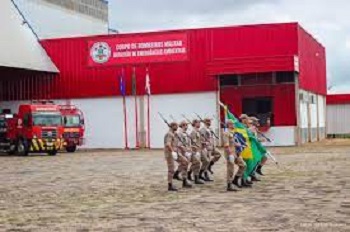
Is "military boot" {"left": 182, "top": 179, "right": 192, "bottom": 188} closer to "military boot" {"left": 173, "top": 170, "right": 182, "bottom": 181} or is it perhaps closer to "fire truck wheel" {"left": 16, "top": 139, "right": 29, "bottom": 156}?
"military boot" {"left": 173, "top": 170, "right": 182, "bottom": 181}

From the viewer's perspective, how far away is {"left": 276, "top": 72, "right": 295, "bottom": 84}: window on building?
42.2m

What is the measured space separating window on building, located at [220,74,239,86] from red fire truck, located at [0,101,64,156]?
9661 mm

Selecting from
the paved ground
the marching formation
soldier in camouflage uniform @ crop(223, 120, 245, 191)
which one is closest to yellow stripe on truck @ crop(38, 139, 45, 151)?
the paved ground

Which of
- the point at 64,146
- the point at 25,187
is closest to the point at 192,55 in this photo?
the point at 64,146

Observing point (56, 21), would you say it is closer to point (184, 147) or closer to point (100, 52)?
point (100, 52)

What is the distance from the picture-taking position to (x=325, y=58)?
60.8m

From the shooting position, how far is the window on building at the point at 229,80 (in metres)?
43.1

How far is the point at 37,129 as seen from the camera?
3841 centimetres

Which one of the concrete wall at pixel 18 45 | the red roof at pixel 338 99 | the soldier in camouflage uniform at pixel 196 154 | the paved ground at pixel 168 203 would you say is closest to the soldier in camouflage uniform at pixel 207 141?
the soldier in camouflage uniform at pixel 196 154

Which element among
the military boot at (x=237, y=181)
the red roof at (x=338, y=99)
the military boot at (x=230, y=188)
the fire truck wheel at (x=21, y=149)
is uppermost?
the red roof at (x=338, y=99)

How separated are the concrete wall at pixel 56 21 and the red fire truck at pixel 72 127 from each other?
8.87 meters

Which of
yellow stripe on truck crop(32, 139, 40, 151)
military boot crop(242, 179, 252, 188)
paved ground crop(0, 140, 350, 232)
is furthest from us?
yellow stripe on truck crop(32, 139, 40, 151)

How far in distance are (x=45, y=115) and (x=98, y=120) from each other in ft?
23.8

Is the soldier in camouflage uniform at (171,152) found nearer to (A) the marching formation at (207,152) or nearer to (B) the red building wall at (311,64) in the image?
(A) the marching formation at (207,152)
